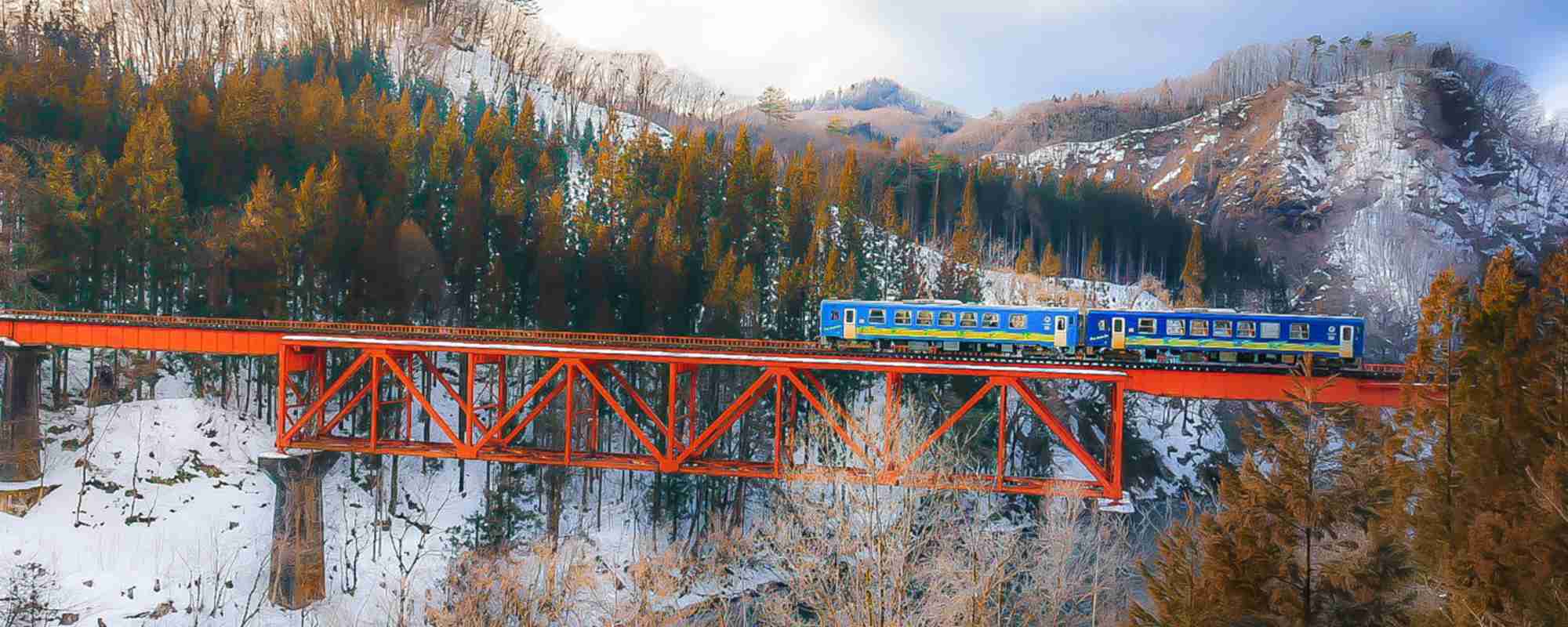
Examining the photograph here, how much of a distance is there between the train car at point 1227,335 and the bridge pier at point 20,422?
38209 mm

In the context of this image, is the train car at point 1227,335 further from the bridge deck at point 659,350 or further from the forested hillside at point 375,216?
the forested hillside at point 375,216

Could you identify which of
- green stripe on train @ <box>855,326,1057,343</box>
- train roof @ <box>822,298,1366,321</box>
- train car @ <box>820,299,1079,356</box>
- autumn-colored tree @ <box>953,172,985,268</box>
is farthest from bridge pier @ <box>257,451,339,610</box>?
autumn-colored tree @ <box>953,172,985,268</box>

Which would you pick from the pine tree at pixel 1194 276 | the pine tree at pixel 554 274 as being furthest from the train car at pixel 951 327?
the pine tree at pixel 1194 276

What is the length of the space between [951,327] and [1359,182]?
280 ft

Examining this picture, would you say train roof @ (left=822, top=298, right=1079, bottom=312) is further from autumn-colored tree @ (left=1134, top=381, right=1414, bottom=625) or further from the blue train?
autumn-colored tree @ (left=1134, top=381, right=1414, bottom=625)

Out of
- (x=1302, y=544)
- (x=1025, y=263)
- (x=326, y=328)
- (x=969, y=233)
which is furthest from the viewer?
(x=1025, y=263)

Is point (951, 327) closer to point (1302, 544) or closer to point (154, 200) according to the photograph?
point (1302, 544)

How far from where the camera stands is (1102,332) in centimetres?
2875

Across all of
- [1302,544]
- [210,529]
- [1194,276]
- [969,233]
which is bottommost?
[210,529]

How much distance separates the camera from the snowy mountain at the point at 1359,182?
260 feet

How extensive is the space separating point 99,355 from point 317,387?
16.1 metres

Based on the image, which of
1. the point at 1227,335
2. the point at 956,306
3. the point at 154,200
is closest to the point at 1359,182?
the point at 1227,335

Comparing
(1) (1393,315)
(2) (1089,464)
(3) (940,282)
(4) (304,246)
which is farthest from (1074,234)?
(4) (304,246)

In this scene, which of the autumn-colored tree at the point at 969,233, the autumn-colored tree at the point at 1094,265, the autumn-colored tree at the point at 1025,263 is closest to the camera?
the autumn-colored tree at the point at 969,233
